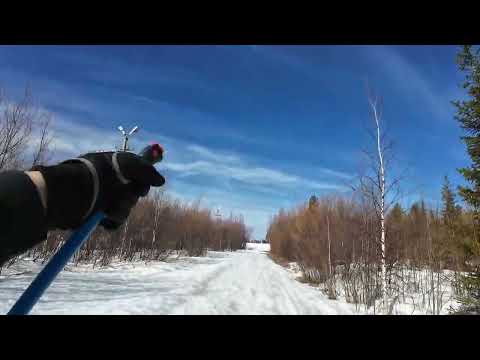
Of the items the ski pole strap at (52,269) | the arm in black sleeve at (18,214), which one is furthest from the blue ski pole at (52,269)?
the arm in black sleeve at (18,214)

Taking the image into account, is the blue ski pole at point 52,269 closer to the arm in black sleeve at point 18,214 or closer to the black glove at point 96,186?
the black glove at point 96,186

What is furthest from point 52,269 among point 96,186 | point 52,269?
point 96,186

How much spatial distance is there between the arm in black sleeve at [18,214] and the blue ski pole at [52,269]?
172 millimetres

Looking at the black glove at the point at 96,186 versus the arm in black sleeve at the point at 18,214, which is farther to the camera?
the black glove at the point at 96,186

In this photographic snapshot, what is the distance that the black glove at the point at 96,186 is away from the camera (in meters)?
0.72

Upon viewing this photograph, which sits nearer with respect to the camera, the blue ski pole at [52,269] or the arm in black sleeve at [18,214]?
the arm in black sleeve at [18,214]

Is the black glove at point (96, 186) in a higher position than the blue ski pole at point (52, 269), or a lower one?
higher

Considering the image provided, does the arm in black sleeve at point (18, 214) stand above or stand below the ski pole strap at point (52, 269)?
above

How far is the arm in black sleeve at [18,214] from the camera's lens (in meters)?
0.57

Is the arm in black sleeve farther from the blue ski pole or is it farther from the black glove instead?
the blue ski pole

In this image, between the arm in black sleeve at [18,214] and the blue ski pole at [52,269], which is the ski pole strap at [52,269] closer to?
the blue ski pole at [52,269]

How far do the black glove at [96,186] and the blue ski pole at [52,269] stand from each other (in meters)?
0.04

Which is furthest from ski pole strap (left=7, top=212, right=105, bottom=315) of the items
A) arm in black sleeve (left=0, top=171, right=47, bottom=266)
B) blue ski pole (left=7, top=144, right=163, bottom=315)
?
arm in black sleeve (left=0, top=171, right=47, bottom=266)

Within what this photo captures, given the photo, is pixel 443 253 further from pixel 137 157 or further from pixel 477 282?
pixel 137 157
